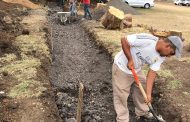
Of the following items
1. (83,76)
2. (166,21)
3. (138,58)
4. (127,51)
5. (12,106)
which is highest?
(127,51)

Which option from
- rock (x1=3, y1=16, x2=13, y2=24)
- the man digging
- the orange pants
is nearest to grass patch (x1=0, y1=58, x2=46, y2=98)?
the orange pants

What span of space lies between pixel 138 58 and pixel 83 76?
4431 mm

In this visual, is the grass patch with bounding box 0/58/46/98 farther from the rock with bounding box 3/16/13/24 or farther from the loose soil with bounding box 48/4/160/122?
the rock with bounding box 3/16/13/24

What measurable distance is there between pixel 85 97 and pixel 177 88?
229 centimetres

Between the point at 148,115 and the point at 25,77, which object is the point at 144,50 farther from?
the point at 25,77

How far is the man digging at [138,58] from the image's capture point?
6719mm

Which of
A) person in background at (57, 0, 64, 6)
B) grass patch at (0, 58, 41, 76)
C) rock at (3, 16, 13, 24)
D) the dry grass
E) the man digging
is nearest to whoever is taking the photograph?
the man digging

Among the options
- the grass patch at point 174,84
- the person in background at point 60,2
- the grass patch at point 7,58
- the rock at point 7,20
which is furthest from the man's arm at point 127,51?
the person in background at point 60,2

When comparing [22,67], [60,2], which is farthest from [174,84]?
[60,2]

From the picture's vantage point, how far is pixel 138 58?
7.26 meters

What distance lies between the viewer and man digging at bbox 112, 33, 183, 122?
672 centimetres

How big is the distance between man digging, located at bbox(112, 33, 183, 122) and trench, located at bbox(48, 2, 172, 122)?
43.9 inches

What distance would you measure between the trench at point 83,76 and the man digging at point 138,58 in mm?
1114

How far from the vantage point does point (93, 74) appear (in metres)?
11.8
